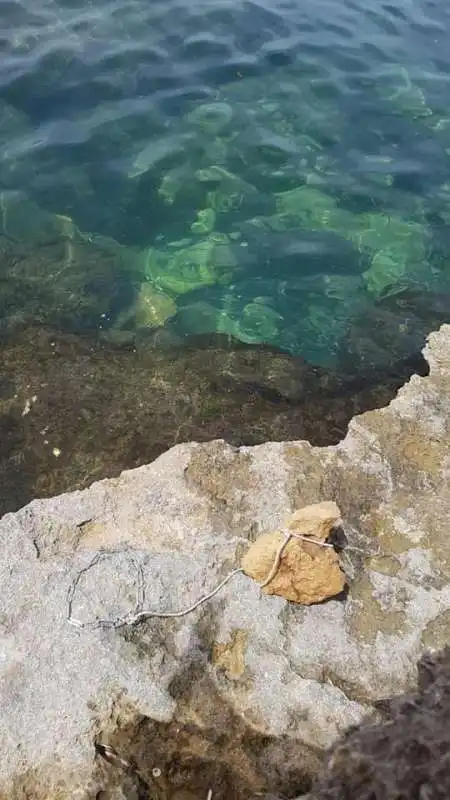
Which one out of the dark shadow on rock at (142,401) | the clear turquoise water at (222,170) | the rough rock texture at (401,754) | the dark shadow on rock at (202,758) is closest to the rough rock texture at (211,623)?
the dark shadow on rock at (202,758)

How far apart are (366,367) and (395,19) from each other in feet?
23.8

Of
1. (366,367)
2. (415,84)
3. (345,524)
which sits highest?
(415,84)

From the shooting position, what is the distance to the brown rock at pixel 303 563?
3.88 metres

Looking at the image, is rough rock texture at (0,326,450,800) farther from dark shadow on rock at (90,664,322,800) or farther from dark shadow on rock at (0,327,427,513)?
dark shadow on rock at (0,327,427,513)

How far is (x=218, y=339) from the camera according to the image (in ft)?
21.3

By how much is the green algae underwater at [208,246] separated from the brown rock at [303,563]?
1594mm

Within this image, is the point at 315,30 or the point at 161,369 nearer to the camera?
the point at 161,369

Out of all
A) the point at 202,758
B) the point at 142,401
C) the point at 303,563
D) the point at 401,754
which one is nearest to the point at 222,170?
the point at 142,401

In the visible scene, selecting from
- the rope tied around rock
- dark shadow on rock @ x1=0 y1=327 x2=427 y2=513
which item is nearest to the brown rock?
the rope tied around rock

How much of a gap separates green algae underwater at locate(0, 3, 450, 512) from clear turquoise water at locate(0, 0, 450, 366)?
26 millimetres

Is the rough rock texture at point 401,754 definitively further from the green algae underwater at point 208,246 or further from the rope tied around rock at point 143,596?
the green algae underwater at point 208,246

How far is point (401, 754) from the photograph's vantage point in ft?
9.62

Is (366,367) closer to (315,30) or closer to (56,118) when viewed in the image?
(56,118)

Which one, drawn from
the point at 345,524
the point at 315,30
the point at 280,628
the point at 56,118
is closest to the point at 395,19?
the point at 315,30
